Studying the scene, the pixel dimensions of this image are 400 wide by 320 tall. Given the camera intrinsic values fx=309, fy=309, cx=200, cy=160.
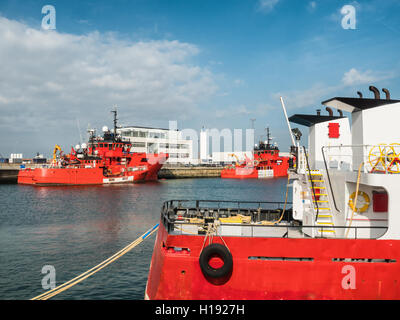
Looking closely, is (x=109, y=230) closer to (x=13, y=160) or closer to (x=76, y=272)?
(x=76, y=272)

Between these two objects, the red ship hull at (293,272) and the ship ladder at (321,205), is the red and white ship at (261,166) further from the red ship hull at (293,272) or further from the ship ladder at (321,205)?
the red ship hull at (293,272)

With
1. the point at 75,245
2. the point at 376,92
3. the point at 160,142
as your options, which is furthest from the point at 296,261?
the point at 160,142

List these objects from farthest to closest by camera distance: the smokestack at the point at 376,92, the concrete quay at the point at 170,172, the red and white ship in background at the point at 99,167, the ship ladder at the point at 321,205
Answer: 1. the concrete quay at the point at 170,172
2. the red and white ship in background at the point at 99,167
3. the ship ladder at the point at 321,205
4. the smokestack at the point at 376,92

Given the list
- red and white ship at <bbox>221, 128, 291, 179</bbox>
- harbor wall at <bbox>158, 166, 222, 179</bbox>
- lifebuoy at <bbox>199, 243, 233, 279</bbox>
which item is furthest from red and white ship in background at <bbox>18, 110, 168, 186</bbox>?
lifebuoy at <bbox>199, 243, 233, 279</bbox>

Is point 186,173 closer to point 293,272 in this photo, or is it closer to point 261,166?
point 261,166

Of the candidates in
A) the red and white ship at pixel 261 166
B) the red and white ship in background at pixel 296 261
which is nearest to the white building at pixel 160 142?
the red and white ship at pixel 261 166

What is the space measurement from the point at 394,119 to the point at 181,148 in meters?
99.1

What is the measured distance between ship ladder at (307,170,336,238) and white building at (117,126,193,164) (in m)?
85.3

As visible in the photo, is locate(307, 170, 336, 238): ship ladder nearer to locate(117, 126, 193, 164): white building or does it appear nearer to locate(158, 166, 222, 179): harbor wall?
locate(158, 166, 222, 179): harbor wall

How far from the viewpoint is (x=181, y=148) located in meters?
107

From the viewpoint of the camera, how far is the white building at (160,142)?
311ft

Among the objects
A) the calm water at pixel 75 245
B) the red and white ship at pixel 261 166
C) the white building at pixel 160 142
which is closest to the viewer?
the calm water at pixel 75 245

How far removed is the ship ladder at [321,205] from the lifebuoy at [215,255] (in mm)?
2973

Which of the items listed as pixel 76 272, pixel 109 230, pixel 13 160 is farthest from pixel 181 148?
pixel 76 272
